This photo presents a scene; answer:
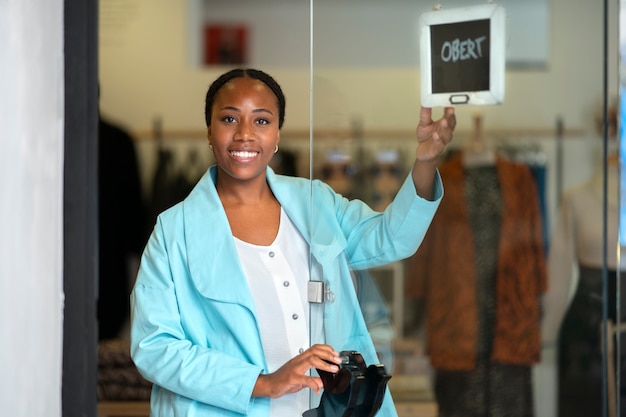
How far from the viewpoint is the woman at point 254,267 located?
1.52 metres

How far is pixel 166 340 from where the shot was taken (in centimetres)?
153

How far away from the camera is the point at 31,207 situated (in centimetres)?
181

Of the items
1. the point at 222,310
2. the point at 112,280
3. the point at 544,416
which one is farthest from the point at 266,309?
the point at 112,280

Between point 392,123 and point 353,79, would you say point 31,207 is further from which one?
point 392,123

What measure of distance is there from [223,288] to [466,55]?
22.2 inches

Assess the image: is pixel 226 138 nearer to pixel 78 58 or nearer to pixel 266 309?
pixel 266 309

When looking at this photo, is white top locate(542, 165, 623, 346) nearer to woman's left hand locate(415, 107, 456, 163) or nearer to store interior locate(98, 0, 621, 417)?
store interior locate(98, 0, 621, 417)

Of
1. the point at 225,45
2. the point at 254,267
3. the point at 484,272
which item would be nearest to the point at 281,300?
the point at 254,267

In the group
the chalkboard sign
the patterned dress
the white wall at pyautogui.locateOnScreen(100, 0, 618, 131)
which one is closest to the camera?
the chalkboard sign

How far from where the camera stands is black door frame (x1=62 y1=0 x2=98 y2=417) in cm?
195

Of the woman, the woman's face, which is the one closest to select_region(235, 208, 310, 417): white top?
the woman

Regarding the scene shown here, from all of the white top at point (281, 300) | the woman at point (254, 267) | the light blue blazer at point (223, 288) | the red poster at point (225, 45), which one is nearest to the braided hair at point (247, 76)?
the woman at point (254, 267)

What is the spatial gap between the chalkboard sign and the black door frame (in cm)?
82

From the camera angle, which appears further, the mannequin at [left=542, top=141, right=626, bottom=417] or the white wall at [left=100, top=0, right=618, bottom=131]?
the white wall at [left=100, top=0, right=618, bottom=131]
